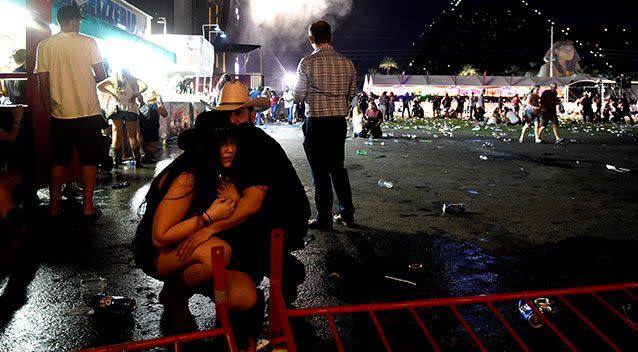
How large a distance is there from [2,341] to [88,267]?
1.22m

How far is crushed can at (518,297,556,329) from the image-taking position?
293cm

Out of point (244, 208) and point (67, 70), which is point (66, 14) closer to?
point (67, 70)

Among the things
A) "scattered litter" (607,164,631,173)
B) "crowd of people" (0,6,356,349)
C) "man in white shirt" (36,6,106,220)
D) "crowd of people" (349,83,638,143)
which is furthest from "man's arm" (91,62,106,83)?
"crowd of people" (349,83,638,143)

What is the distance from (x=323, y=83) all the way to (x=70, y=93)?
244 cm

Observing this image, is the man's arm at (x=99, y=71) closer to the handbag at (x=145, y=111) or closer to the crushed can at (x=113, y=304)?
the crushed can at (x=113, y=304)

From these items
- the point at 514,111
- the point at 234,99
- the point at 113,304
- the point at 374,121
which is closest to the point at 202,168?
the point at 234,99

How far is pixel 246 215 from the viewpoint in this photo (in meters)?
2.64

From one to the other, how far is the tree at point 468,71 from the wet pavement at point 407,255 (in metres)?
71.0

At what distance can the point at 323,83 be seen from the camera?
16.8 ft

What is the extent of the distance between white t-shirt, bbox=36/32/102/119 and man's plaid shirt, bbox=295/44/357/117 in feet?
6.81

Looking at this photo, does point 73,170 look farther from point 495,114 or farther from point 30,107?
point 495,114

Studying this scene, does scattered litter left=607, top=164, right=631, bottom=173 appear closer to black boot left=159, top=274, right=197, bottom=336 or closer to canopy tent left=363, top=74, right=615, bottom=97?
black boot left=159, top=274, right=197, bottom=336

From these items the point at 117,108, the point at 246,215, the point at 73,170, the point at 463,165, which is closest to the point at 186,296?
the point at 246,215

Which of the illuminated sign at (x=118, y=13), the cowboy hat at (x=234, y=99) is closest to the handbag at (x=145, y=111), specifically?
the illuminated sign at (x=118, y=13)
